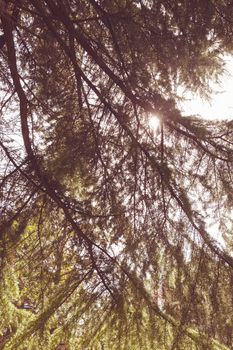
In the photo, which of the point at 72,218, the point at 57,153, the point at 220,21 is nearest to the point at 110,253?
the point at 72,218

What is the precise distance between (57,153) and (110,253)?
3.82ft

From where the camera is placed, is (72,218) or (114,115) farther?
(114,115)

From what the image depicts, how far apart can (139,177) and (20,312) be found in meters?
1.72

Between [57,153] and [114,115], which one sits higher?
[114,115]

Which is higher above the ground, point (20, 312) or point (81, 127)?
point (81, 127)

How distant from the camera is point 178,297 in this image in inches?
129

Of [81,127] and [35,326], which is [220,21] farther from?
[35,326]

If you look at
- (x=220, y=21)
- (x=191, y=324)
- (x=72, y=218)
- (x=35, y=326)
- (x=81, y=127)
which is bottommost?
(x=35, y=326)

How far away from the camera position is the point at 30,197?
3.56 metres

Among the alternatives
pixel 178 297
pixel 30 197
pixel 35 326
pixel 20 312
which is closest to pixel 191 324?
pixel 178 297

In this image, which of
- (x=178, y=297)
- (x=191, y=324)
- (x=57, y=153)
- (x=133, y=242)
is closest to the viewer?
(x=191, y=324)

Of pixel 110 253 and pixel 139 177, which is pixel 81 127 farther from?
pixel 110 253

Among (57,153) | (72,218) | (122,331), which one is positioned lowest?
(122,331)

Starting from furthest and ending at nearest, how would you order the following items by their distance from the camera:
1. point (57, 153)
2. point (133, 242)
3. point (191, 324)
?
point (57, 153), point (133, 242), point (191, 324)
